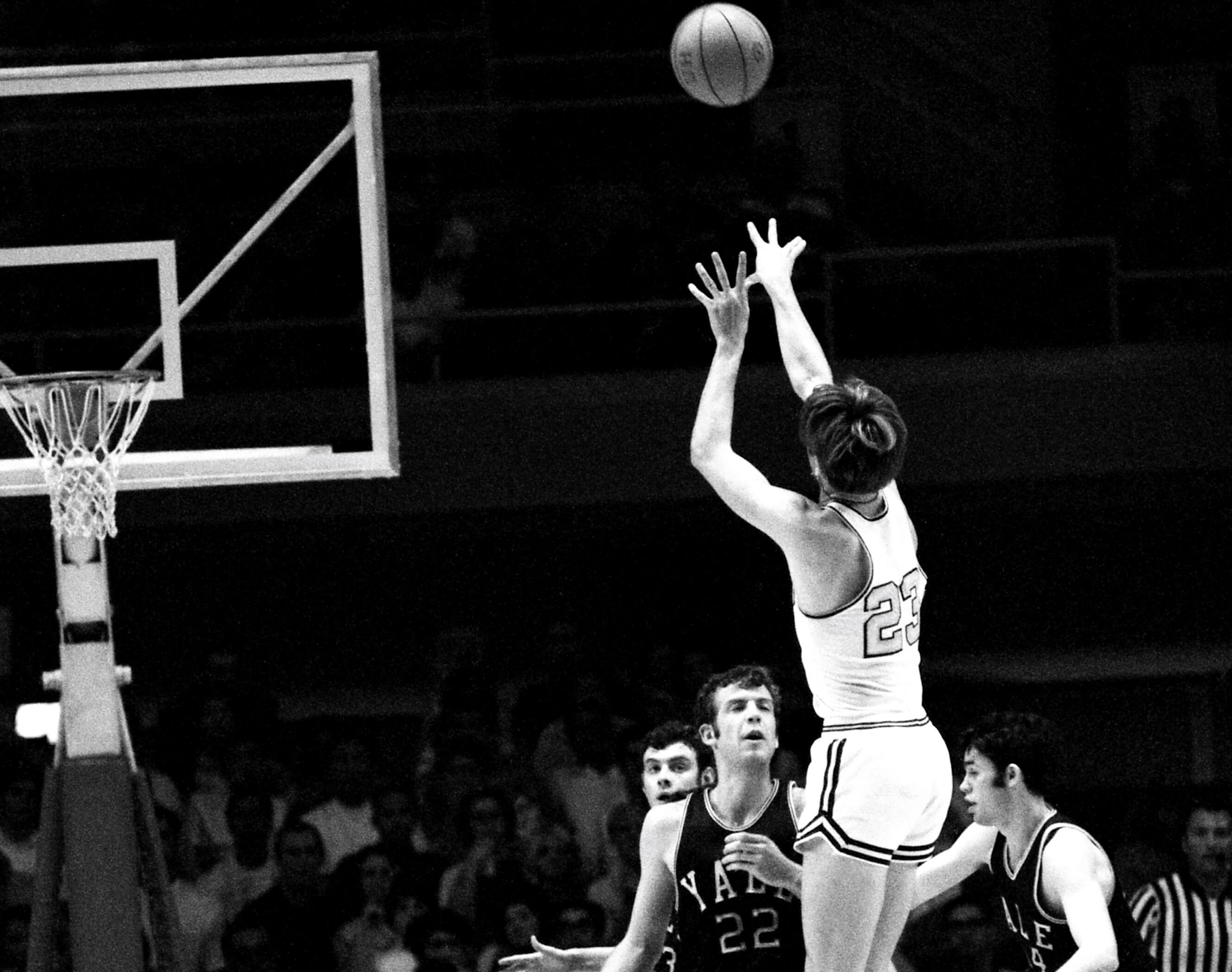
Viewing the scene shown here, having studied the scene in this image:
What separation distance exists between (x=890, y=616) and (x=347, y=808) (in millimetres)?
5074

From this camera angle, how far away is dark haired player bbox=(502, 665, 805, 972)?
5.23 m

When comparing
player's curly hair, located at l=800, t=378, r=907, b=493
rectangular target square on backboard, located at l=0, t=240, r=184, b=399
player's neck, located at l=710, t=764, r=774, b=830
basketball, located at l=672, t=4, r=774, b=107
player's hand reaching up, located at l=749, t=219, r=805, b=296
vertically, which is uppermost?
basketball, located at l=672, t=4, r=774, b=107

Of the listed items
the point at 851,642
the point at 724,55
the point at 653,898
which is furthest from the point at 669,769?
the point at 724,55

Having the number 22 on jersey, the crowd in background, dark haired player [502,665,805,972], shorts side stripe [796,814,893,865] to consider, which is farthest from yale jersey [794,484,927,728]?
the crowd in background

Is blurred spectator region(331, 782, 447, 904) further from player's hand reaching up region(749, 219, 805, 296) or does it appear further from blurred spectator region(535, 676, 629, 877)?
player's hand reaching up region(749, 219, 805, 296)

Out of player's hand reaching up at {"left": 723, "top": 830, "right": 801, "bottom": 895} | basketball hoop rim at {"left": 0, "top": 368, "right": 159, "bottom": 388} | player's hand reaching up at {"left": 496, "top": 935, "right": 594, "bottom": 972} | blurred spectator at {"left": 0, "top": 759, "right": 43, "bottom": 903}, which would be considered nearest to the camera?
player's hand reaching up at {"left": 723, "top": 830, "right": 801, "bottom": 895}

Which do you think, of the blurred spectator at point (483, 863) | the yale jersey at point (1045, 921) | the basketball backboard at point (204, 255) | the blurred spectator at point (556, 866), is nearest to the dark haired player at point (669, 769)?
the yale jersey at point (1045, 921)

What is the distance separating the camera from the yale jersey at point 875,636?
427 cm

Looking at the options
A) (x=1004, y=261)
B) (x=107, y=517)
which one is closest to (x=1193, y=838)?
(x=1004, y=261)

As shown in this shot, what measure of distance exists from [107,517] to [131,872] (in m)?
0.90

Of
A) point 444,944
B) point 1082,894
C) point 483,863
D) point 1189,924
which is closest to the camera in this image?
point 1082,894

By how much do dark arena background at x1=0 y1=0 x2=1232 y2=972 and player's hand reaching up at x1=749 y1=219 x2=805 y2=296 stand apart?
184 inches

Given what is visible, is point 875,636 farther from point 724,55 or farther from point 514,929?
point 514,929

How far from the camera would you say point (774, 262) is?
182 inches
